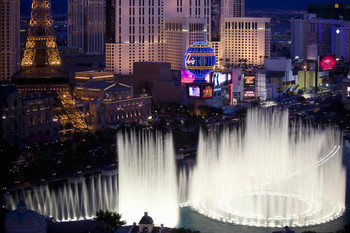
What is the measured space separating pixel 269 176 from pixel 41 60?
22.6 m

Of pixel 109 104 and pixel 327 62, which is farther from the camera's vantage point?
pixel 327 62

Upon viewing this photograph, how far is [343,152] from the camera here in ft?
128

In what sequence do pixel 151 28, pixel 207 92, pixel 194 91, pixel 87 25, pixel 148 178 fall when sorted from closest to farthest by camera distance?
1. pixel 148 178
2. pixel 194 91
3. pixel 207 92
4. pixel 151 28
5. pixel 87 25

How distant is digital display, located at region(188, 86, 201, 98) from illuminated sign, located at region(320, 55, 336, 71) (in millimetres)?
18372

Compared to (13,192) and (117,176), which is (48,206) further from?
(117,176)

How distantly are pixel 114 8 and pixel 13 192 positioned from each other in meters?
36.3

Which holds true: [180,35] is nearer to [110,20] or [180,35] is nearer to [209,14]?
[209,14]

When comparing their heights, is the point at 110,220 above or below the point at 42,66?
below

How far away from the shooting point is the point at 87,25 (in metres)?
85.4

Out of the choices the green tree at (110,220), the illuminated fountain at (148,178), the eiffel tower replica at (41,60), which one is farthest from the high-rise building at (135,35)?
the green tree at (110,220)

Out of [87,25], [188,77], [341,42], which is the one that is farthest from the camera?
[341,42]

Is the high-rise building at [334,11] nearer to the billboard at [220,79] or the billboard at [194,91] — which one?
the billboard at [220,79]

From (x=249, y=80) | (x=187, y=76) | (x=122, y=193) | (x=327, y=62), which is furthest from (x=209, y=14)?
(x=122, y=193)

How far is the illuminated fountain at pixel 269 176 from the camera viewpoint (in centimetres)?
2547
